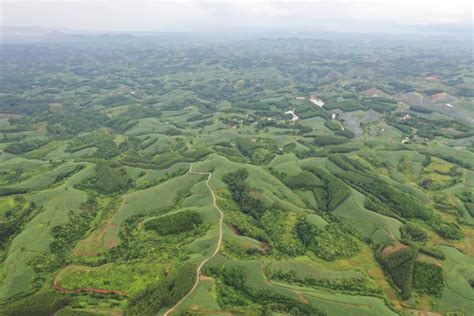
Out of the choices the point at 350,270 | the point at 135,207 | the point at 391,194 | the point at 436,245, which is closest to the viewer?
the point at 350,270

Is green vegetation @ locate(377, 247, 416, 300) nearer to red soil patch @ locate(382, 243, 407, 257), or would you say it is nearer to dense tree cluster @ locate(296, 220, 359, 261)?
red soil patch @ locate(382, 243, 407, 257)

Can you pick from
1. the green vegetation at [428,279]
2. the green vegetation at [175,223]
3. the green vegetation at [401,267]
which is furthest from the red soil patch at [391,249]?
the green vegetation at [175,223]

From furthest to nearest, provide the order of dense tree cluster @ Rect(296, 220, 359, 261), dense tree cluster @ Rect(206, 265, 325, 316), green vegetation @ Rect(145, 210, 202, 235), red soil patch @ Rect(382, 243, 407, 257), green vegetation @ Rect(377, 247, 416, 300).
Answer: green vegetation @ Rect(145, 210, 202, 235), dense tree cluster @ Rect(296, 220, 359, 261), red soil patch @ Rect(382, 243, 407, 257), green vegetation @ Rect(377, 247, 416, 300), dense tree cluster @ Rect(206, 265, 325, 316)

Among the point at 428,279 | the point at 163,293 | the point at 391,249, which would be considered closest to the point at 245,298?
the point at 163,293

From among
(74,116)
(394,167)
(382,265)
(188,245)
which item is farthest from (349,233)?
(74,116)

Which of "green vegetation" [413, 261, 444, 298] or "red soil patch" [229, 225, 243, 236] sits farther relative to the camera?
"red soil patch" [229, 225, 243, 236]

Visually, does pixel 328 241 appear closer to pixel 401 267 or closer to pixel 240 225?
pixel 401 267

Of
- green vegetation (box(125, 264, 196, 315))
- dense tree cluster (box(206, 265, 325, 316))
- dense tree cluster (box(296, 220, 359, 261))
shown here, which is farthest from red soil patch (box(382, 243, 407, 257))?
green vegetation (box(125, 264, 196, 315))

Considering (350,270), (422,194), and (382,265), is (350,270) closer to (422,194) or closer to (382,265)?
(382,265)
